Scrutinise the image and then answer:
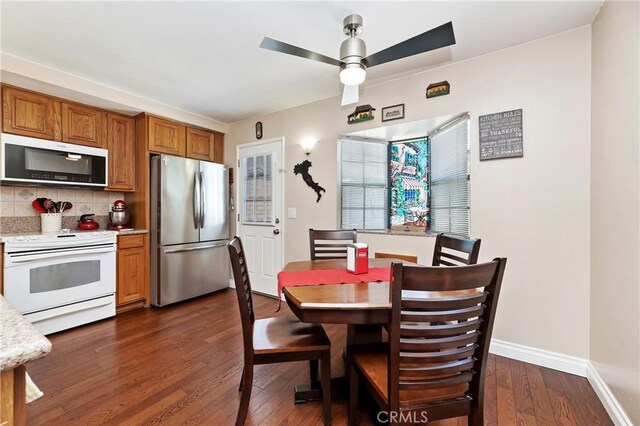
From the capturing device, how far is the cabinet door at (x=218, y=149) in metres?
4.30

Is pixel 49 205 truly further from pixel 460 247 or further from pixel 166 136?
pixel 460 247

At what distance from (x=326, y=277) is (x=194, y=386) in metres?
1.18

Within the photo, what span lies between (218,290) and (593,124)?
14.1 feet

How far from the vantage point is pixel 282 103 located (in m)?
3.55

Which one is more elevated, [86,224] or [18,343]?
[86,224]

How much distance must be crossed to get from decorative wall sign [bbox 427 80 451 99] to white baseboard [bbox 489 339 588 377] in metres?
2.19

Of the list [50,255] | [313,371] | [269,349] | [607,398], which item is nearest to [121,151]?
[50,255]

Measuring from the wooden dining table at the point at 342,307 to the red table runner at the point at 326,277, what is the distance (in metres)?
0.06

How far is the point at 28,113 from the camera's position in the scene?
2.74 meters

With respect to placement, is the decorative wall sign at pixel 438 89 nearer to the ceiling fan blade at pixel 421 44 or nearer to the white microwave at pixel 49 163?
the ceiling fan blade at pixel 421 44

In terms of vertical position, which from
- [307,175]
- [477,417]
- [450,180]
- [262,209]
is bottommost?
[477,417]

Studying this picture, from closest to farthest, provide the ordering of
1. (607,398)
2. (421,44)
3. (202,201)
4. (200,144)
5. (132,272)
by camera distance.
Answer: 1. (421,44)
2. (607,398)
3. (132,272)
4. (202,201)
5. (200,144)

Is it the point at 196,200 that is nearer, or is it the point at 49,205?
the point at 49,205

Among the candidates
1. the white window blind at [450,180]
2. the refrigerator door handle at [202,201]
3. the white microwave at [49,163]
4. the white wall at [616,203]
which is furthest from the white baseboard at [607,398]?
the white microwave at [49,163]
